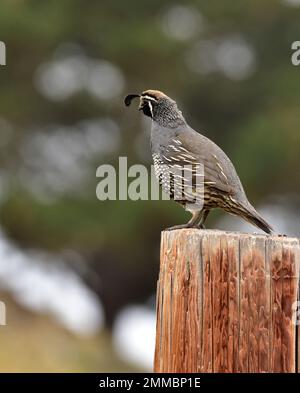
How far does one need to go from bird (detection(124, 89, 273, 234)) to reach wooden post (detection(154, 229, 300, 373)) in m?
1.42

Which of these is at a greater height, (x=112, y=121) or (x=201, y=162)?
(x=112, y=121)

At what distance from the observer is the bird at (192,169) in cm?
543

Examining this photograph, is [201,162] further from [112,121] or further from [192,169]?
[112,121]

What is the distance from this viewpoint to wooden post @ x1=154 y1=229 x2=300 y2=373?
373cm

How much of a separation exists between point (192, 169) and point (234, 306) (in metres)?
1.92

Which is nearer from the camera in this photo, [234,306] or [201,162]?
[234,306]

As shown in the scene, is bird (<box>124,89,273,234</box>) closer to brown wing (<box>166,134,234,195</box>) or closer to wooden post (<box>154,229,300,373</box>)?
brown wing (<box>166,134,234,195</box>)

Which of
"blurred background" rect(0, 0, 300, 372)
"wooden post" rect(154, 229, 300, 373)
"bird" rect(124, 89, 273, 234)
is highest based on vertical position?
"blurred background" rect(0, 0, 300, 372)

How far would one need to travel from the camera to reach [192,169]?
18.3ft

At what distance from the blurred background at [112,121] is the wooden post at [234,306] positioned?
9.22m

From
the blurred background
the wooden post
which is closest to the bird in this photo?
the wooden post

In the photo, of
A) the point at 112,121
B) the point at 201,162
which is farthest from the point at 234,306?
the point at 112,121

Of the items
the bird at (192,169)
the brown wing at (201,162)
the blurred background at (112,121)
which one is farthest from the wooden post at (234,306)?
the blurred background at (112,121)
